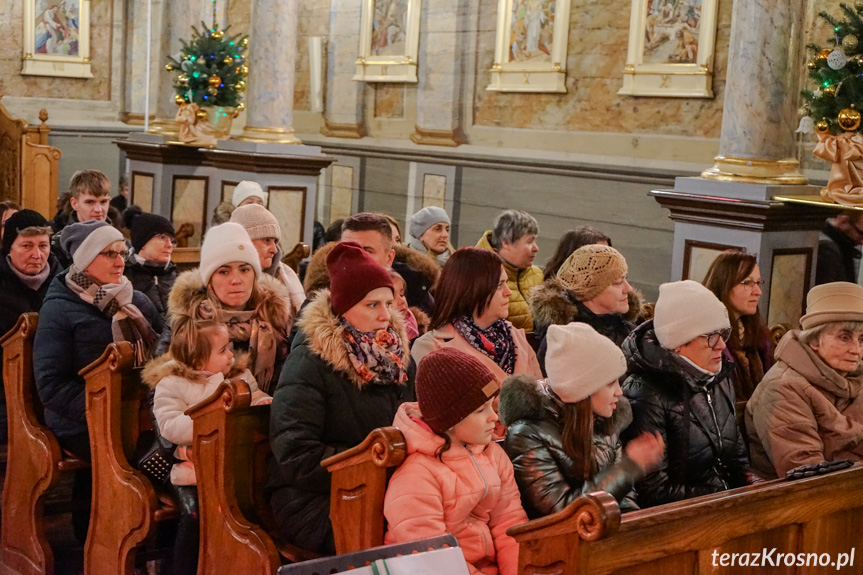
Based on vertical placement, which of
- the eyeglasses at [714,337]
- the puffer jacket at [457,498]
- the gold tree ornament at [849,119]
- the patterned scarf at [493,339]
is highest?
the gold tree ornament at [849,119]

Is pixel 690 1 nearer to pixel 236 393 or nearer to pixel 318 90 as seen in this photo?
pixel 318 90

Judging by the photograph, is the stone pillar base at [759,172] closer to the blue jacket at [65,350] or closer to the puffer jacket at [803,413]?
the puffer jacket at [803,413]

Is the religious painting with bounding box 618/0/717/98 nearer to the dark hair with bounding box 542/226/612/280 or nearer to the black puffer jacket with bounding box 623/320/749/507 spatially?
the dark hair with bounding box 542/226/612/280

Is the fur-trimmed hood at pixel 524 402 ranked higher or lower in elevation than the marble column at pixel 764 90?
lower

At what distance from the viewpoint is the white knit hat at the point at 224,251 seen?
4043mm

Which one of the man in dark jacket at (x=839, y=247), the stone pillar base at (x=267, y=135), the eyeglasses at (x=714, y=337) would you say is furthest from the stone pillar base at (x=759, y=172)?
the stone pillar base at (x=267, y=135)

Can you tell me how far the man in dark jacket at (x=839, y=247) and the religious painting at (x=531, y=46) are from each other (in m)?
3.26

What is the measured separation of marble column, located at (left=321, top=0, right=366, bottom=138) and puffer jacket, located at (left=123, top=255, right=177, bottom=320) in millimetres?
6729

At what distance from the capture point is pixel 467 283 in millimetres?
3957

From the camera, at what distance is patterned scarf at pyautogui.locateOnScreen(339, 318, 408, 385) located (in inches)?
127

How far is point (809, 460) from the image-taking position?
11.5 ft

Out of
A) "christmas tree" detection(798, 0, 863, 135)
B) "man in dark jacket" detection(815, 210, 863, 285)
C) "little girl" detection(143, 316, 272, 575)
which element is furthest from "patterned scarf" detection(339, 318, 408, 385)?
"man in dark jacket" detection(815, 210, 863, 285)

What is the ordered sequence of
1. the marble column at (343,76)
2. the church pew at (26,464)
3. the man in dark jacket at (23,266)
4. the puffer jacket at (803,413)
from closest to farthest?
the puffer jacket at (803,413), the church pew at (26,464), the man in dark jacket at (23,266), the marble column at (343,76)

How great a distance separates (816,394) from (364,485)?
1783 millimetres
